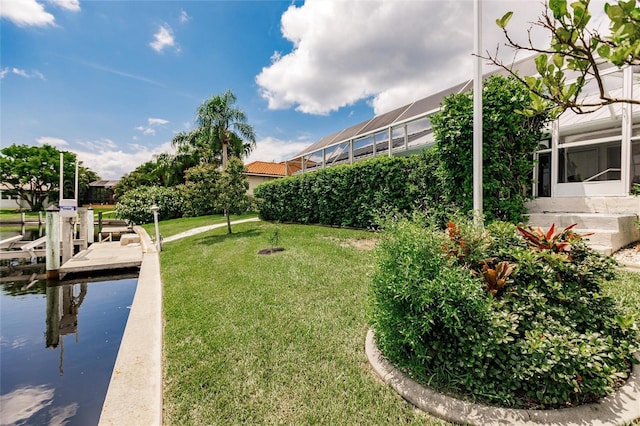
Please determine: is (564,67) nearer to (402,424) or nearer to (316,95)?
(402,424)

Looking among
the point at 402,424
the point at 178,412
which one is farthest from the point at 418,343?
the point at 178,412

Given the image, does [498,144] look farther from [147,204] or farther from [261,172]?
[261,172]

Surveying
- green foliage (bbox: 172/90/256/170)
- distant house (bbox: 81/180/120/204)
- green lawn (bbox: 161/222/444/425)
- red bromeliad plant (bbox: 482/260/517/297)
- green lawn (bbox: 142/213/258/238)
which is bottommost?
green lawn (bbox: 161/222/444/425)

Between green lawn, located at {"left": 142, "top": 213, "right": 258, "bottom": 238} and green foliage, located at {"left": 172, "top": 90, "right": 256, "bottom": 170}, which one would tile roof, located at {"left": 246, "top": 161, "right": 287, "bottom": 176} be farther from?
green lawn, located at {"left": 142, "top": 213, "right": 258, "bottom": 238}

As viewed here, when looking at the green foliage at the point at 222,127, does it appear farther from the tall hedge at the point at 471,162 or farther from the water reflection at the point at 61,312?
the tall hedge at the point at 471,162

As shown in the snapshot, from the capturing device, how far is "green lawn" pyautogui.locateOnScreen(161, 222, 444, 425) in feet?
7.82

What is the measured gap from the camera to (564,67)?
1.37 m

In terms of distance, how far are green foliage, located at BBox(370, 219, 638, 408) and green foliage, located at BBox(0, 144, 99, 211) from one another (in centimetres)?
4923

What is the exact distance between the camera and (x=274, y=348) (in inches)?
132

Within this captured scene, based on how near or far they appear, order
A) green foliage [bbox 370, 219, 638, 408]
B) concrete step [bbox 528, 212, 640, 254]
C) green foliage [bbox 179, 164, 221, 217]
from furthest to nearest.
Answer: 1. green foliage [bbox 179, 164, 221, 217]
2. concrete step [bbox 528, 212, 640, 254]
3. green foliage [bbox 370, 219, 638, 408]

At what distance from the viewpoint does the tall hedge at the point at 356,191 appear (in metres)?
8.55

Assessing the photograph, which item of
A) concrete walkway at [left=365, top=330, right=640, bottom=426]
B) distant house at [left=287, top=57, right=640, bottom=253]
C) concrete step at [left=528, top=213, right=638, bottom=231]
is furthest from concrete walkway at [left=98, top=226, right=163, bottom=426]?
concrete step at [left=528, top=213, right=638, bottom=231]

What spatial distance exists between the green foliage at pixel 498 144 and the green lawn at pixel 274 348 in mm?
3456

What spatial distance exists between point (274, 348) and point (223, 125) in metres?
24.1
